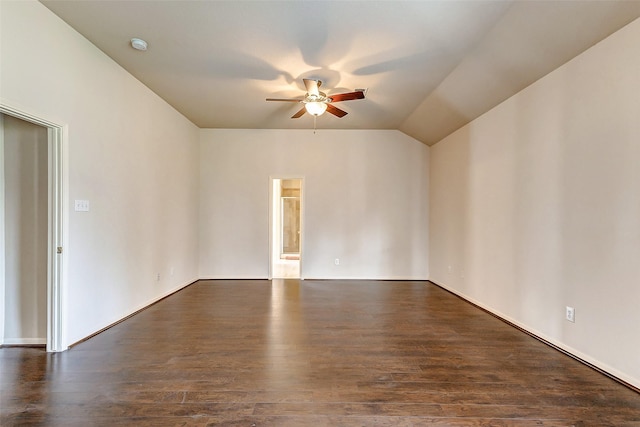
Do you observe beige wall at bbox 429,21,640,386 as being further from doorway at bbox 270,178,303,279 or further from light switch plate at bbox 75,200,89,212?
doorway at bbox 270,178,303,279

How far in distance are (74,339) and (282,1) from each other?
3.52m

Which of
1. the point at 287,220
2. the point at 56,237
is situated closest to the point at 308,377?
the point at 56,237

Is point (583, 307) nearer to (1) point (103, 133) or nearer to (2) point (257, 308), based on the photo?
(2) point (257, 308)

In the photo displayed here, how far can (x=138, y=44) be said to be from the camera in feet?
9.12

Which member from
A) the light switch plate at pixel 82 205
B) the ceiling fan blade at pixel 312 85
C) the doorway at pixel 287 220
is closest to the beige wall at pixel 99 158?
the light switch plate at pixel 82 205

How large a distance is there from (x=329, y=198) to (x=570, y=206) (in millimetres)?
3753

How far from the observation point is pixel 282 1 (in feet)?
7.38

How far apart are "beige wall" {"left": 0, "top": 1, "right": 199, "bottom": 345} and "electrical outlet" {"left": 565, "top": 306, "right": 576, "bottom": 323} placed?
4545mm

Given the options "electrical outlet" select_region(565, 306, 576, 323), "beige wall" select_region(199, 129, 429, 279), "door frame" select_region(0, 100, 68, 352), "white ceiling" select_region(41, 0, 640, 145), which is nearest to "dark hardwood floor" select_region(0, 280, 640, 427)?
"door frame" select_region(0, 100, 68, 352)

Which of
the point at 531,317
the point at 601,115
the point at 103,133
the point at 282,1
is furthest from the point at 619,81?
the point at 103,133

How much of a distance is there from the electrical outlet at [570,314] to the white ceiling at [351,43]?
224 cm

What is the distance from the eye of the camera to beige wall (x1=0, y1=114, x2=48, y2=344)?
260cm

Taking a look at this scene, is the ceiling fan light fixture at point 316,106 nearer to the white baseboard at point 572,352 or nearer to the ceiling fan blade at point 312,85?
the ceiling fan blade at point 312,85

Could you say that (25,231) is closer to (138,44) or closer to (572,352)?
(138,44)
